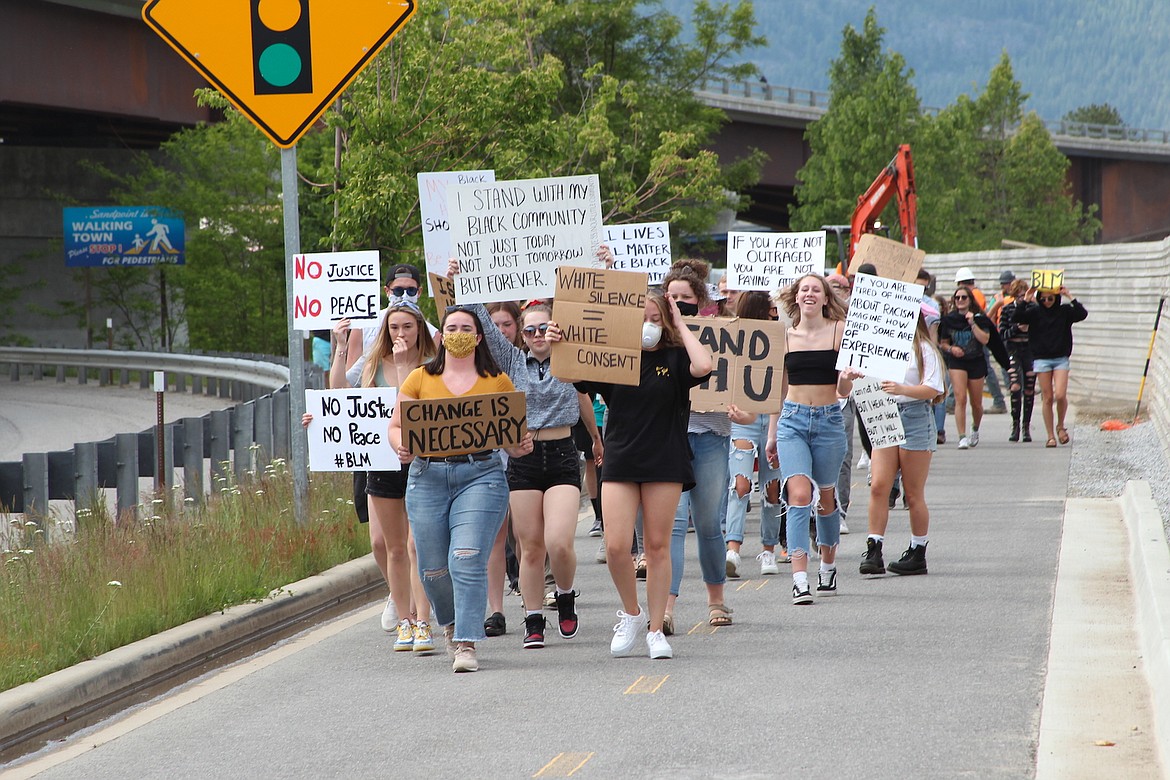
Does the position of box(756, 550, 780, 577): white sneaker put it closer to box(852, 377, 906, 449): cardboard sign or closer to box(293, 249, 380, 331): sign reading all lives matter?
box(852, 377, 906, 449): cardboard sign

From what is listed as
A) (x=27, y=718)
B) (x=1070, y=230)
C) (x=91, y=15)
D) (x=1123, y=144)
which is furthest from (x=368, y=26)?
(x=1123, y=144)

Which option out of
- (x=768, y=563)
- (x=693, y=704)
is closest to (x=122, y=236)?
(x=768, y=563)

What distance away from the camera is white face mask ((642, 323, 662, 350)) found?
27.7 feet

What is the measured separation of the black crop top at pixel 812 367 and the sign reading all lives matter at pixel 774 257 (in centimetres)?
581

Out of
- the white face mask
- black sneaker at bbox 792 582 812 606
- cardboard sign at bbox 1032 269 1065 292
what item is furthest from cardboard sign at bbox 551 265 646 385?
cardboard sign at bbox 1032 269 1065 292

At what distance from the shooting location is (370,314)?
1148 centimetres

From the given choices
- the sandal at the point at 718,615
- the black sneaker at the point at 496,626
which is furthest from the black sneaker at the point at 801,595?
the black sneaker at the point at 496,626

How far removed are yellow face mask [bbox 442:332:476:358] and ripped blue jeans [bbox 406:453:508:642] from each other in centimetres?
56

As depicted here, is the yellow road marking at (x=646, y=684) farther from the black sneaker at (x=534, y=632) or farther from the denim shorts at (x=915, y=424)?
the denim shorts at (x=915, y=424)

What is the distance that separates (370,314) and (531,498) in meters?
2.87

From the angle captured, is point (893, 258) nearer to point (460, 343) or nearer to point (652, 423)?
point (652, 423)

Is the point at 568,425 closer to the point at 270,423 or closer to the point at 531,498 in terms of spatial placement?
the point at 531,498

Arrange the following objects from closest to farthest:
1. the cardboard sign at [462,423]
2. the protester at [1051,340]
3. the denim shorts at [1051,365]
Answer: the cardboard sign at [462,423] → the protester at [1051,340] → the denim shorts at [1051,365]

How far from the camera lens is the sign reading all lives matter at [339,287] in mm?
11492
